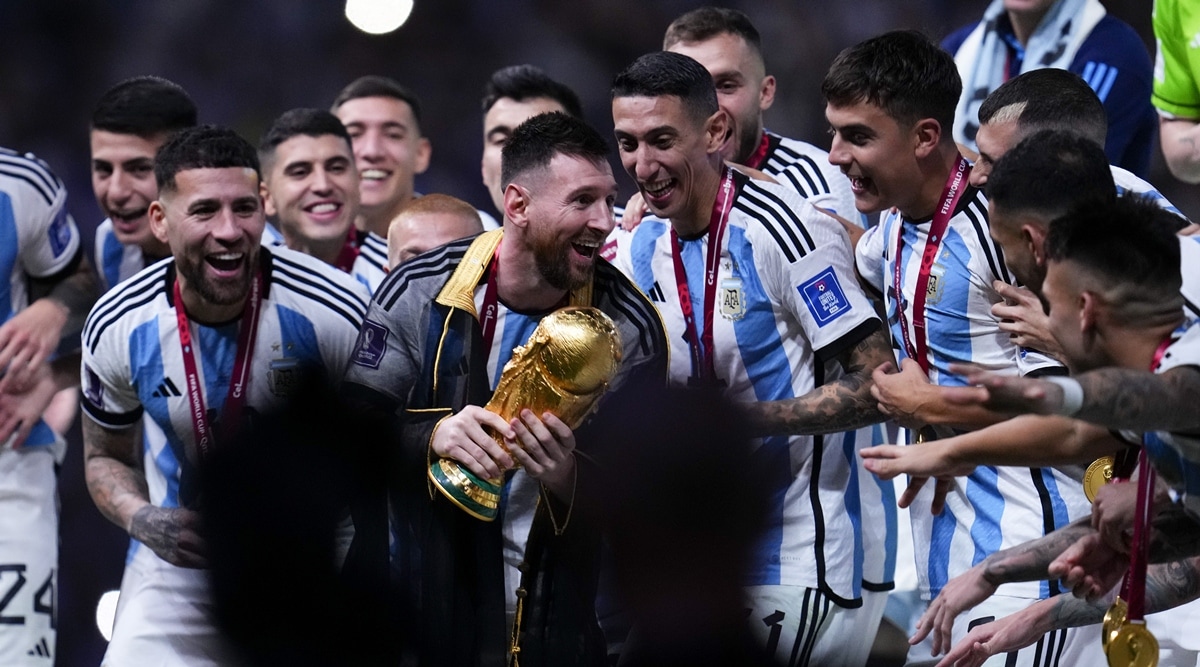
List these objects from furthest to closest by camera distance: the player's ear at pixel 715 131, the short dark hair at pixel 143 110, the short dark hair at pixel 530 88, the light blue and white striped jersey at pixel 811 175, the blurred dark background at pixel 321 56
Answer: the blurred dark background at pixel 321 56
the short dark hair at pixel 530 88
the short dark hair at pixel 143 110
the light blue and white striped jersey at pixel 811 175
the player's ear at pixel 715 131

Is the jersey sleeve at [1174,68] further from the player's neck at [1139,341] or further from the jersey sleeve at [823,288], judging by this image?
the player's neck at [1139,341]

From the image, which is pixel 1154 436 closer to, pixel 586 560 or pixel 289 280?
pixel 586 560

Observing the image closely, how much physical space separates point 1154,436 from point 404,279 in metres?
1.83

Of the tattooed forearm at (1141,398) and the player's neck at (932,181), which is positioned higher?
the player's neck at (932,181)

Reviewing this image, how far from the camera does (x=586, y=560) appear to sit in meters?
3.99

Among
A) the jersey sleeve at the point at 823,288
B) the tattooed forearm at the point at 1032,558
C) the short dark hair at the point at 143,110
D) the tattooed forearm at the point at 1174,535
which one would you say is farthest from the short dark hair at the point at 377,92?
the tattooed forearm at the point at 1174,535

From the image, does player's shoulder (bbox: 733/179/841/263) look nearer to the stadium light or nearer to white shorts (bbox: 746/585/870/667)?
white shorts (bbox: 746/585/870/667)

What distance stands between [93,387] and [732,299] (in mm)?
1874

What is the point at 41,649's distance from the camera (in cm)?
545

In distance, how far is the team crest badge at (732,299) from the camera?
4633 mm

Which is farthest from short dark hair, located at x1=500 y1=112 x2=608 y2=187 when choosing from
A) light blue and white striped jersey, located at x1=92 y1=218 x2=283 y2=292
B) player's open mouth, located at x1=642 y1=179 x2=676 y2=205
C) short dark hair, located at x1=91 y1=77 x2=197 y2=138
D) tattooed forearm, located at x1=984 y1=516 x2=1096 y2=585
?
short dark hair, located at x1=91 y1=77 x2=197 y2=138

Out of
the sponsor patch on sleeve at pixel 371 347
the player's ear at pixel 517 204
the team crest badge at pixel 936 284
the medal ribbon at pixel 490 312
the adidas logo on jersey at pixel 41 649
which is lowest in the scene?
the adidas logo on jersey at pixel 41 649

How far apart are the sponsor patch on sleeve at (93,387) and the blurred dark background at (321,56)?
3.76 metres

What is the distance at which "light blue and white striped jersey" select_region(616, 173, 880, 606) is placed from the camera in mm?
4523
